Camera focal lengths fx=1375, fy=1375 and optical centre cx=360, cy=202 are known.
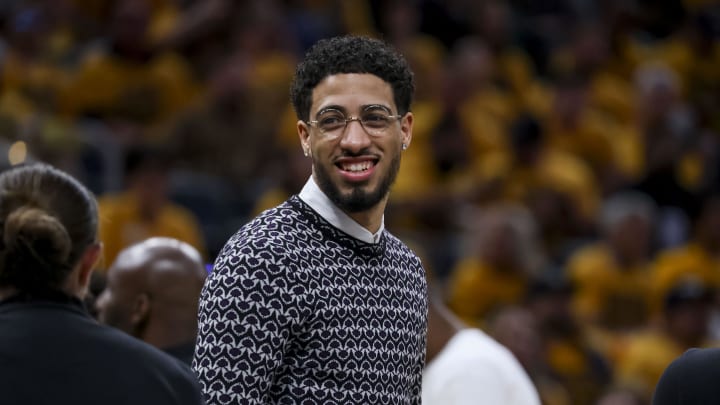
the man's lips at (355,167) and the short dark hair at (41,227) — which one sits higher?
the man's lips at (355,167)

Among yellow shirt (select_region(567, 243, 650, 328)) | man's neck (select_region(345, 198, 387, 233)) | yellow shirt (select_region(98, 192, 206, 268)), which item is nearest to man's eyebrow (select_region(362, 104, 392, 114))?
man's neck (select_region(345, 198, 387, 233))

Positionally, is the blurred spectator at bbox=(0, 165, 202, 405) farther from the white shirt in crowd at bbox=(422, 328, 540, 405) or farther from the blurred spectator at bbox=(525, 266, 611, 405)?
the blurred spectator at bbox=(525, 266, 611, 405)

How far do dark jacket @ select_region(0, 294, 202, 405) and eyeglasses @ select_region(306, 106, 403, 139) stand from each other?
700mm

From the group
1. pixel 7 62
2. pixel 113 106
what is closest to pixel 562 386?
pixel 113 106

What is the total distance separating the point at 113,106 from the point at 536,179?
2.79 metres

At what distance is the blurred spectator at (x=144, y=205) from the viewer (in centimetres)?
729

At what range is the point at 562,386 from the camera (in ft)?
22.7

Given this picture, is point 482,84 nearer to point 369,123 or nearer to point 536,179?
point 536,179

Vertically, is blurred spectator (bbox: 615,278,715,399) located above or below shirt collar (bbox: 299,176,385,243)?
below

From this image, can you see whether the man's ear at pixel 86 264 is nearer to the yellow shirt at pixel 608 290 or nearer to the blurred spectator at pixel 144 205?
the blurred spectator at pixel 144 205

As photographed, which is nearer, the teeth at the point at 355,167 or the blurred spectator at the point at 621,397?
the teeth at the point at 355,167

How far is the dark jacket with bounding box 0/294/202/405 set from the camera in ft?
8.27

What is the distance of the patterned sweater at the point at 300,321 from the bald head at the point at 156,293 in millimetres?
885

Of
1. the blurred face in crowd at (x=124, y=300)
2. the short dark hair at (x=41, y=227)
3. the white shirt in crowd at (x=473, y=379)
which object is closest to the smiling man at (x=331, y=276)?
the short dark hair at (x=41, y=227)
